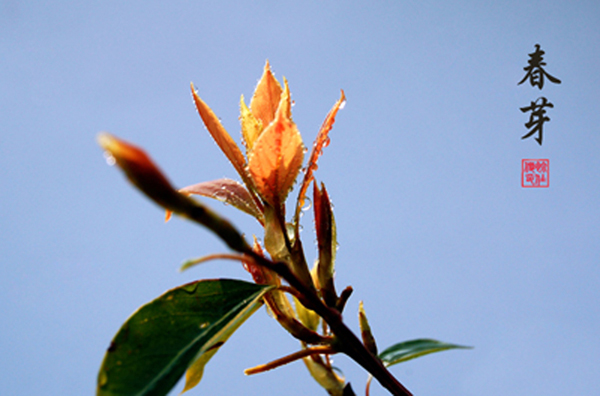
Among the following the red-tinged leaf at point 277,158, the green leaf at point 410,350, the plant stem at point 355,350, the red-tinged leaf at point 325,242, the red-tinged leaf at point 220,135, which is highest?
the red-tinged leaf at point 220,135

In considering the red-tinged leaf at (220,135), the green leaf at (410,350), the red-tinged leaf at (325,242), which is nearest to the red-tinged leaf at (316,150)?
the red-tinged leaf at (325,242)

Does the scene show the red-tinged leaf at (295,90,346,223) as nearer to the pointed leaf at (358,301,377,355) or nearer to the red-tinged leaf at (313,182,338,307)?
the red-tinged leaf at (313,182,338,307)

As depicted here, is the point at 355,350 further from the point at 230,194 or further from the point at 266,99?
the point at 266,99

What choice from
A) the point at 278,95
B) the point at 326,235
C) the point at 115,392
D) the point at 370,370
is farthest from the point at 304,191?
the point at 115,392

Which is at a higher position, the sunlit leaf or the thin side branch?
the sunlit leaf

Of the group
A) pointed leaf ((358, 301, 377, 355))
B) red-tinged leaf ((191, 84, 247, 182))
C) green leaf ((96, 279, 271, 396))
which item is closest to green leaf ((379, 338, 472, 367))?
pointed leaf ((358, 301, 377, 355))

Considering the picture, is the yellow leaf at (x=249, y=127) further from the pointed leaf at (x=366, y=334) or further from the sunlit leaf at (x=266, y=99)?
the pointed leaf at (x=366, y=334)
